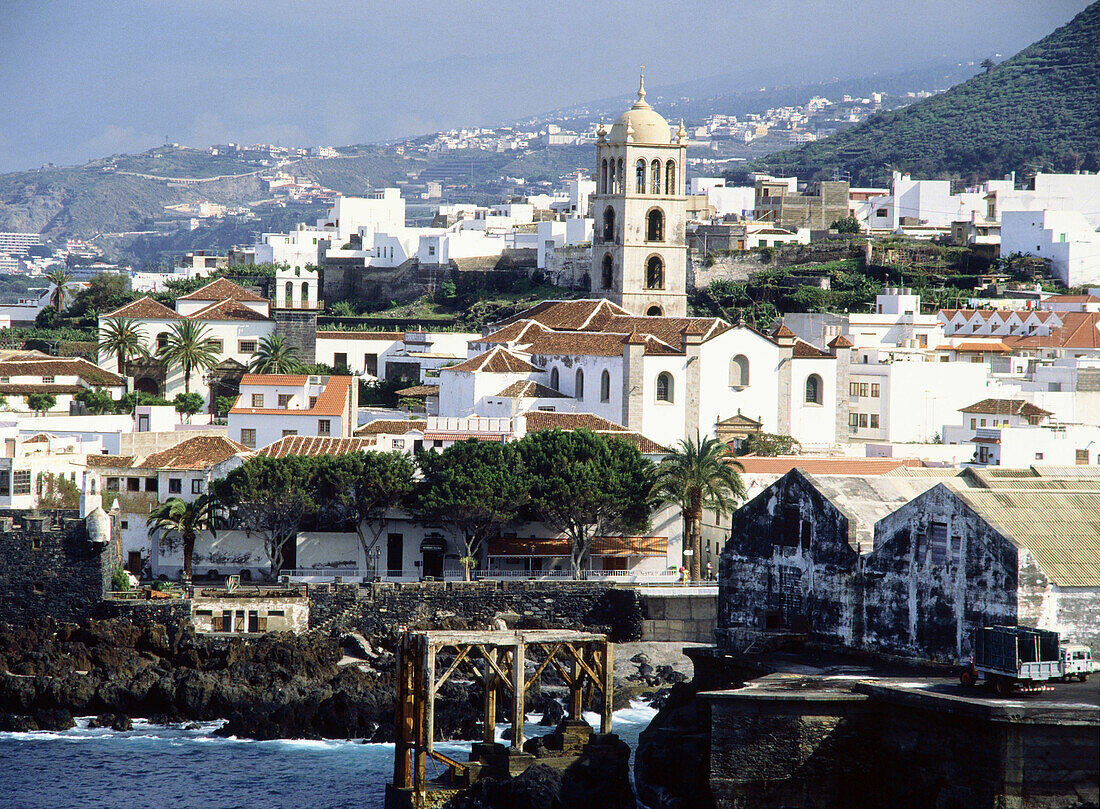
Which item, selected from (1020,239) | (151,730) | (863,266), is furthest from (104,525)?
(1020,239)

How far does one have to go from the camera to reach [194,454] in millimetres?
51688

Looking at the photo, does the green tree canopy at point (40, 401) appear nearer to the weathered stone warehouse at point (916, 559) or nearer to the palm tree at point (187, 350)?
the palm tree at point (187, 350)

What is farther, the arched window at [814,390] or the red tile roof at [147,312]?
the red tile roof at [147,312]

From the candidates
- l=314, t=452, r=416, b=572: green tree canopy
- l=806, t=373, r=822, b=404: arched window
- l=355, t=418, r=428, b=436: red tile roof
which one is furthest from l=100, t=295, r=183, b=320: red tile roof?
l=806, t=373, r=822, b=404: arched window

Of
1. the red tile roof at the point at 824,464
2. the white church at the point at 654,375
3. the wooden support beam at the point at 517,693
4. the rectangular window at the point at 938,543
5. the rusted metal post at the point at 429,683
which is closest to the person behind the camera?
the rectangular window at the point at 938,543

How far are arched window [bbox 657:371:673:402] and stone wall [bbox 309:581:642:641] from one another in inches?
494

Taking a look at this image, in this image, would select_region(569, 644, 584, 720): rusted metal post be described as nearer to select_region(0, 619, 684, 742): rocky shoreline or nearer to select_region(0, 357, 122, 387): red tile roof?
select_region(0, 619, 684, 742): rocky shoreline

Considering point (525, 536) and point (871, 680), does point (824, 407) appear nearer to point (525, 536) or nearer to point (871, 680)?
point (525, 536)

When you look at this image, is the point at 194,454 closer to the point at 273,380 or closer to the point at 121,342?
the point at 273,380

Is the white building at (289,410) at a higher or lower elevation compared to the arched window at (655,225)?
lower

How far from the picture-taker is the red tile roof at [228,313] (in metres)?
77.1

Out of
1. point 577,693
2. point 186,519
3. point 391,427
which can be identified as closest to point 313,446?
point 391,427

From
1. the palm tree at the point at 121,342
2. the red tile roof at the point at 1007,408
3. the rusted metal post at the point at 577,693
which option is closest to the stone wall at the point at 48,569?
the rusted metal post at the point at 577,693

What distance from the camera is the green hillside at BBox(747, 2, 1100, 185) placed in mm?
Result: 155750
